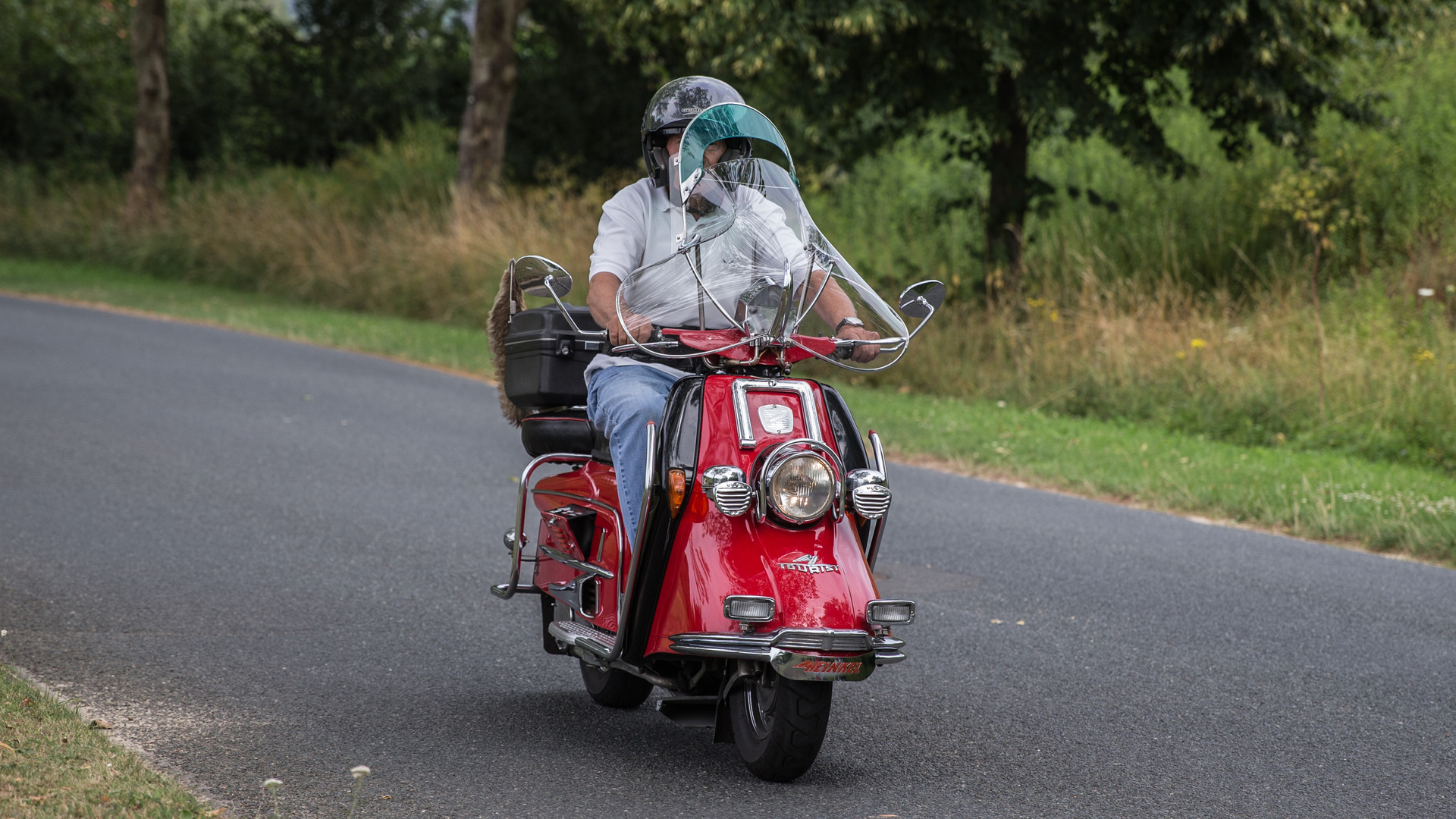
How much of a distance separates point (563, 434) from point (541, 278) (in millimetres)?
548

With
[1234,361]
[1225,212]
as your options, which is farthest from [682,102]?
[1225,212]

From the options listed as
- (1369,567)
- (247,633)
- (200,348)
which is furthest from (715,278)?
(200,348)

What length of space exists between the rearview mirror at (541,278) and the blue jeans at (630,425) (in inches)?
13.6

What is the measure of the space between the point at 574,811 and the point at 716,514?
0.90 m

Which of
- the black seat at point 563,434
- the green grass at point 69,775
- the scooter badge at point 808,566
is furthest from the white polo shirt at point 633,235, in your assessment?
the green grass at point 69,775

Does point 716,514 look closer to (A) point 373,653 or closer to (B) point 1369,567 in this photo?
(A) point 373,653

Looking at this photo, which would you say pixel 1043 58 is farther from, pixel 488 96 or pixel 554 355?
pixel 554 355

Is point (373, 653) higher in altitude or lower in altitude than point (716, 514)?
lower

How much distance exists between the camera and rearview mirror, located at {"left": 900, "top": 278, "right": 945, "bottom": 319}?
4.44 metres

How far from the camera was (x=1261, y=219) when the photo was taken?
1525 centimetres

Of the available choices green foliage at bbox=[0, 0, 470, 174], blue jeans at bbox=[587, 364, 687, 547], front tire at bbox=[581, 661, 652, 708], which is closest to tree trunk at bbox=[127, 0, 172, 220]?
green foliage at bbox=[0, 0, 470, 174]

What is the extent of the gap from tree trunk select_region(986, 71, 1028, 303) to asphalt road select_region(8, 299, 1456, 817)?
6.13 meters

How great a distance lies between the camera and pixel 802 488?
4.04 m

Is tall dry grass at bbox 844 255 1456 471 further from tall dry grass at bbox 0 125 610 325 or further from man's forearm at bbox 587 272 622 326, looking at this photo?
man's forearm at bbox 587 272 622 326
